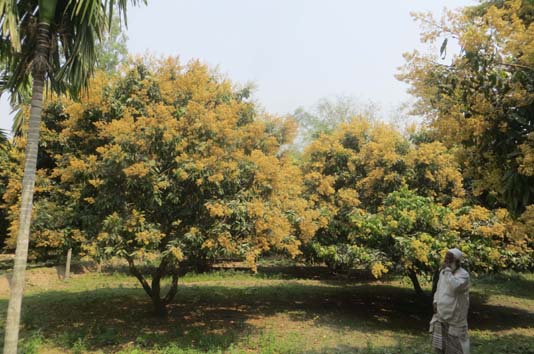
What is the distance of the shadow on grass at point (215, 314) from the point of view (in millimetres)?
7578

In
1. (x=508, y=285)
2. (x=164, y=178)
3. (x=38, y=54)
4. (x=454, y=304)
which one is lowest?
(x=508, y=285)

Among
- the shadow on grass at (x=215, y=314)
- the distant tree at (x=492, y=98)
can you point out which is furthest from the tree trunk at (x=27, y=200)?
the distant tree at (x=492, y=98)

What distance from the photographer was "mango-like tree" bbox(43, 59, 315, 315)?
21.3 ft

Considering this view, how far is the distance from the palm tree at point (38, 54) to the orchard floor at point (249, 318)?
241 cm

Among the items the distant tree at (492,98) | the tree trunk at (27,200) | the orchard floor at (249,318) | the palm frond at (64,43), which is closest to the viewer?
the distant tree at (492,98)

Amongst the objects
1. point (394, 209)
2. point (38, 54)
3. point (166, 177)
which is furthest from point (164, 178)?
point (394, 209)

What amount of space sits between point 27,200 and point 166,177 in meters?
2.10

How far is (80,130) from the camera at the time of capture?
783 centimetres

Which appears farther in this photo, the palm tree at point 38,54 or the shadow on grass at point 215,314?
the shadow on grass at point 215,314

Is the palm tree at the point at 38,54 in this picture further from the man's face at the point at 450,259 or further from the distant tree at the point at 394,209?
the distant tree at the point at 394,209

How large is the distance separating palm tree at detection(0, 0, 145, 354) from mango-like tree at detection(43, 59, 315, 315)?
1207 mm

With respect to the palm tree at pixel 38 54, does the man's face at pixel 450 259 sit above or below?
below

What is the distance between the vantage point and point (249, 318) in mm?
9312

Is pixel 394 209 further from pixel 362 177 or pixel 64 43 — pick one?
pixel 64 43
